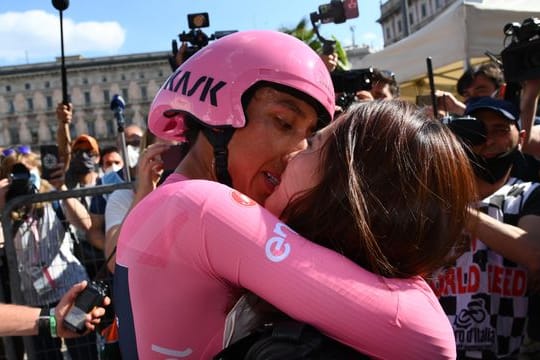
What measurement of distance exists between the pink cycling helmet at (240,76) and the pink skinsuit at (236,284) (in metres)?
0.41

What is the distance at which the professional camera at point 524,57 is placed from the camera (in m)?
3.13

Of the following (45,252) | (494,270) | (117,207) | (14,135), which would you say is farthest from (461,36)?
(14,135)

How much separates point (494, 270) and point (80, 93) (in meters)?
96.2

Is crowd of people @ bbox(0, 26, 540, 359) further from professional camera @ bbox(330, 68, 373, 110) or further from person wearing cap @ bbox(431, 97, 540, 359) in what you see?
professional camera @ bbox(330, 68, 373, 110)

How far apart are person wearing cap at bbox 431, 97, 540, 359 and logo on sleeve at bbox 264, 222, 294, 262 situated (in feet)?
5.06

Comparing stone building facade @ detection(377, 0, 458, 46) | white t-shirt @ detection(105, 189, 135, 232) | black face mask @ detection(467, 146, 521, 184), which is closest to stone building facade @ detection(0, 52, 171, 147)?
stone building facade @ detection(377, 0, 458, 46)

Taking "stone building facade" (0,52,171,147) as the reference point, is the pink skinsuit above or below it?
above

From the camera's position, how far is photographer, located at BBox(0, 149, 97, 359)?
11.7 ft

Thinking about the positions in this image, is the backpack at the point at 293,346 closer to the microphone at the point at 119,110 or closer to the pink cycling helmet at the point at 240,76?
the pink cycling helmet at the point at 240,76

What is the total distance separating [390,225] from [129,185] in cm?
264

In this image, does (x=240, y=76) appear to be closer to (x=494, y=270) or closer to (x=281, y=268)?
(x=281, y=268)

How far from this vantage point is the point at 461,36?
19.6 ft

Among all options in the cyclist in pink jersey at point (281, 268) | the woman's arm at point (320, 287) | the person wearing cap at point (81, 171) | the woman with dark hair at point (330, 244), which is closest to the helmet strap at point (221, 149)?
the cyclist in pink jersey at point (281, 268)

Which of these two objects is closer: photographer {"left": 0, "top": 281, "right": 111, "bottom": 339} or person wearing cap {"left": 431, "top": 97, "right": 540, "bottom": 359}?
photographer {"left": 0, "top": 281, "right": 111, "bottom": 339}
